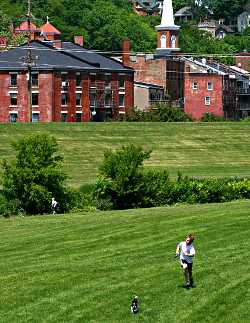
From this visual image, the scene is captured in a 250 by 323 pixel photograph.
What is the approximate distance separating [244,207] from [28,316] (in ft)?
90.2

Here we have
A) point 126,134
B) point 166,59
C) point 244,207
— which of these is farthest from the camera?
point 166,59

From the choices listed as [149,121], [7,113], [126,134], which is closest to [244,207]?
[126,134]

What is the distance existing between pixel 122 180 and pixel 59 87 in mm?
55782

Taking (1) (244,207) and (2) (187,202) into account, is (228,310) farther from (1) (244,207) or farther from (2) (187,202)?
(2) (187,202)

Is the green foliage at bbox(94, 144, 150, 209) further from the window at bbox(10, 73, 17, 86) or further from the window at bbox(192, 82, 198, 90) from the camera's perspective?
the window at bbox(192, 82, 198, 90)

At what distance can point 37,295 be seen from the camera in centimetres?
4091

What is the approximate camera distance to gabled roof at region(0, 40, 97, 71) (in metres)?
122

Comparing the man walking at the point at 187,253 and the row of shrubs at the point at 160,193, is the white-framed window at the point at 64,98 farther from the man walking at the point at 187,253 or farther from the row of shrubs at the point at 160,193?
the man walking at the point at 187,253

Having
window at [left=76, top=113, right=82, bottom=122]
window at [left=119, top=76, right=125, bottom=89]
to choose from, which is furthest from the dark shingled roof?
window at [left=76, top=113, right=82, bottom=122]

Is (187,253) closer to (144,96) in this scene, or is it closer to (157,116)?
(157,116)

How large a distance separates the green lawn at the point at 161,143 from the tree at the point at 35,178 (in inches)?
437

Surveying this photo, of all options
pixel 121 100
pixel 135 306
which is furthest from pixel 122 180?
pixel 121 100

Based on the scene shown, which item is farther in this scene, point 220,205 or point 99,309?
point 220,205

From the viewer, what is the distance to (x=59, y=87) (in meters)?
124
